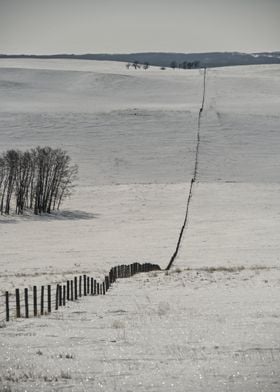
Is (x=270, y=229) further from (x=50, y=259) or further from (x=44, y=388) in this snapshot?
(x=44, y=388)

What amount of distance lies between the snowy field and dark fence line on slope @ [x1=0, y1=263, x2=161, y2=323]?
0.52 meters

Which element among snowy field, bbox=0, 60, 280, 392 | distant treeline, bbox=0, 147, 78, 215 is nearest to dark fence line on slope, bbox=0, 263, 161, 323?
snowy field, bbox=0, 60, 280, 392

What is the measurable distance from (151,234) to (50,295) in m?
34.5

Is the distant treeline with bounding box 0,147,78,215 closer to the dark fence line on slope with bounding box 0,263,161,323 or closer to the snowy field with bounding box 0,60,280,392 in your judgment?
the snowy field with bounding box 0,60,280,392

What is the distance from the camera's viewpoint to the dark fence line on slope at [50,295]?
15844mm

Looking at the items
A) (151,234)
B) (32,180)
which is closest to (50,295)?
(151,234)

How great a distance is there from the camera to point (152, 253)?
42.9 m

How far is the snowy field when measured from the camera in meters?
10.6

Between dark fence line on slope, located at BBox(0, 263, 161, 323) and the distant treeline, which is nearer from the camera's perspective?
dark fence line on slope, located at BBox(0, 263, 161, 323)

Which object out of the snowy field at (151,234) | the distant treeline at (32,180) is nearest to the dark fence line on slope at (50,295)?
the snowy field at (151,234)

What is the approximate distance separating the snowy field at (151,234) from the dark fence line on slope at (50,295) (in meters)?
0.52

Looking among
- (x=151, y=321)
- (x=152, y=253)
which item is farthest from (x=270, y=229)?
(x=151, y=321)

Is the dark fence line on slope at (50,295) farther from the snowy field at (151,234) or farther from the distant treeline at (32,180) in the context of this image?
the distant treeline at (32,180)

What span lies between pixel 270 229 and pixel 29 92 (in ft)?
311
